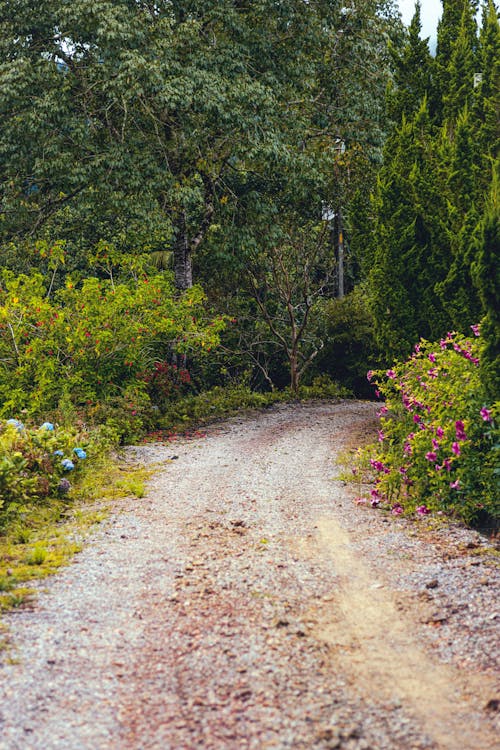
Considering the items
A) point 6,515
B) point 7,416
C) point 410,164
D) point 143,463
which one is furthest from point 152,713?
point 410,164

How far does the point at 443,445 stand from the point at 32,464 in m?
3.62

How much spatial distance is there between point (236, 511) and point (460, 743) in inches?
147

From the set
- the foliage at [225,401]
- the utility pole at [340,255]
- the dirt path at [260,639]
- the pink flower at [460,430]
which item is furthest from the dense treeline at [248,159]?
the dirt path at [260,639]

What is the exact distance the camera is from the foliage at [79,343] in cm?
993

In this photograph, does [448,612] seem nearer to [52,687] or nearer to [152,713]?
[152,713]

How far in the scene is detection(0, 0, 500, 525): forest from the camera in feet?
21.6

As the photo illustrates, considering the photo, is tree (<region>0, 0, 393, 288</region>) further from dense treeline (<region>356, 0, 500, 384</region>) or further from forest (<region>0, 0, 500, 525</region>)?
dense treeline (<region>356, 0, 500, 384</region>)

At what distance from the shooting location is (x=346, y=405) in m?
15.7

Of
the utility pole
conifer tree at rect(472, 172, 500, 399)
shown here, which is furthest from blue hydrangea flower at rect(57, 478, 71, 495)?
the utility pole

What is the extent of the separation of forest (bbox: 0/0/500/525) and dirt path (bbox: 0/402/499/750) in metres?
1.17

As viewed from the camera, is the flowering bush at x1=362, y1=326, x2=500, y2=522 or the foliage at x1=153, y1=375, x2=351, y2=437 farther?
the foliage at x1=153, y1=375, x2=351, y2=437

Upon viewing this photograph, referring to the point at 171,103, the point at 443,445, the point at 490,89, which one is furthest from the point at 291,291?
the point at 443,445

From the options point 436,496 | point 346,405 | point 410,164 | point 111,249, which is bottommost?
point 346,405

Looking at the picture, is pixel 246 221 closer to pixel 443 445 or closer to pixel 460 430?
pixel 443 445
